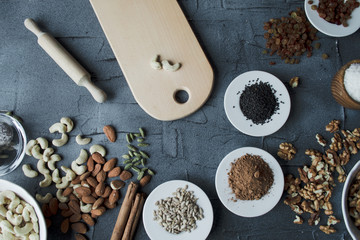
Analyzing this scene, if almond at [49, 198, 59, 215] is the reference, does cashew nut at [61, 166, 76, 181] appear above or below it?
above

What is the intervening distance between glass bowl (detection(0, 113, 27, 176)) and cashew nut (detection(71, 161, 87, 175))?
0.21m

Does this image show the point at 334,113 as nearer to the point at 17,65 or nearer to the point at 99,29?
the point at 99,29

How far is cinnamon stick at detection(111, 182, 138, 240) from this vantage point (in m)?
1.24

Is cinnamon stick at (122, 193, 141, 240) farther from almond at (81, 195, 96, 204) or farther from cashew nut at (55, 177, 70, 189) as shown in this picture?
A: cashew nut at (55, 177, 70, 189)

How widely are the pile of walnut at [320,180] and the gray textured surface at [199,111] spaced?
37 mm

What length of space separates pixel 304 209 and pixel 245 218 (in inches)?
9.3

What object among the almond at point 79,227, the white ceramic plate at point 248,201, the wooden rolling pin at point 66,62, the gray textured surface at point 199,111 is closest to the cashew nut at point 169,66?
the gray textured surface at point 199,111

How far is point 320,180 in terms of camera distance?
4.22 feet

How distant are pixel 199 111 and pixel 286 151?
15.3 inches

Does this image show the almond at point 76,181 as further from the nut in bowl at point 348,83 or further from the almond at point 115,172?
the nut in bowl at point 348,83

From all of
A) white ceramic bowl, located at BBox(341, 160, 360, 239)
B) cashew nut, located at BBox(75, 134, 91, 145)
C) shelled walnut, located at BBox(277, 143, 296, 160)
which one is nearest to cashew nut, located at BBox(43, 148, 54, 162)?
cashew nut, located at BBox(75, 134, 91, 145)

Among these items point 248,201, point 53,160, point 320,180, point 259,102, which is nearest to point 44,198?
point 53,160

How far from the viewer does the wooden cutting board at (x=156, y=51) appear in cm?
127

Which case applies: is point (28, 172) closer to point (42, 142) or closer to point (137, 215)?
point (42, 142)
